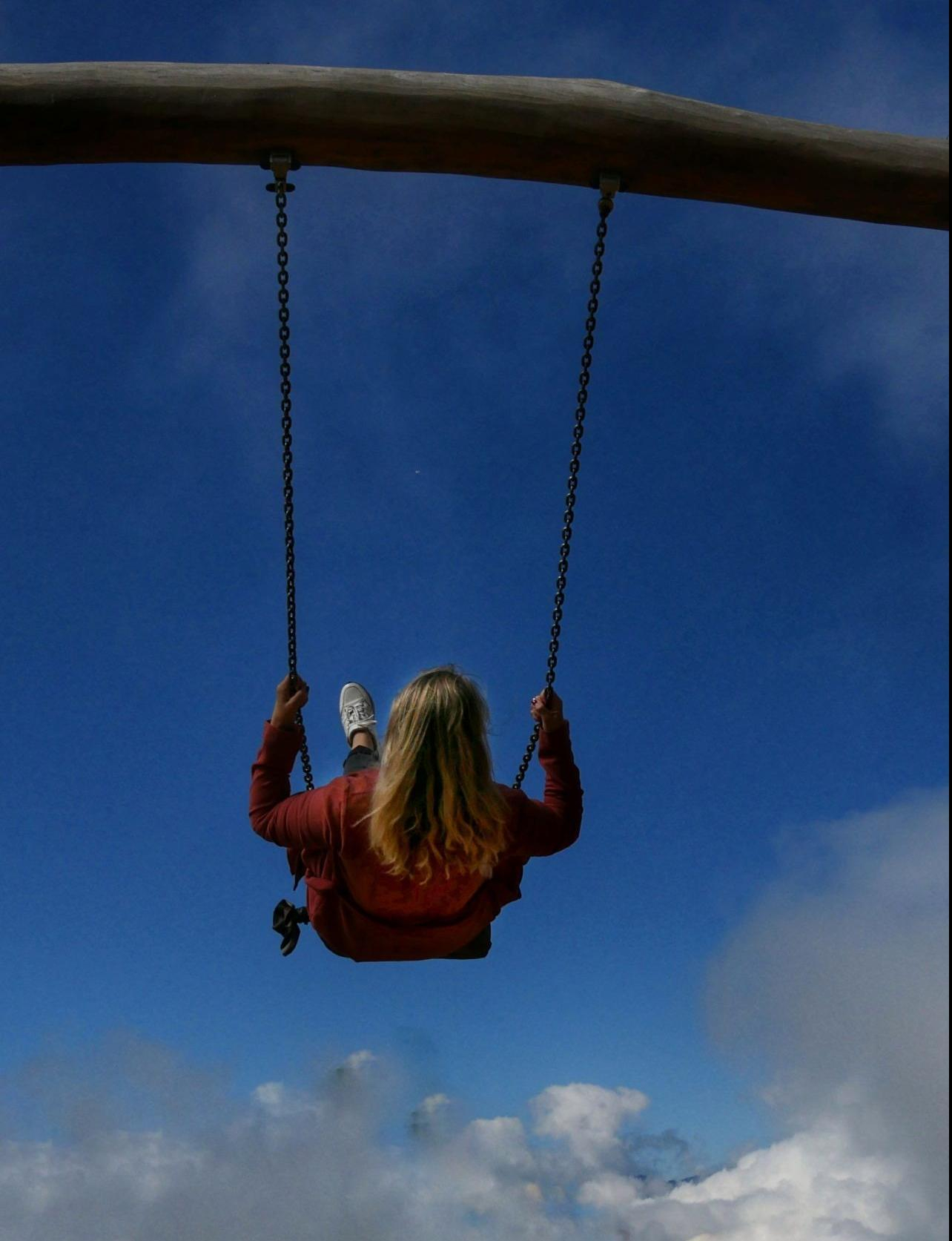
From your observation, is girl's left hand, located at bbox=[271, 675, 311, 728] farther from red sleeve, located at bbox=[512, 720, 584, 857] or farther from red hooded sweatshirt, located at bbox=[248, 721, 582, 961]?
red sleeve, located at bbox=[512, 720, 584, 857]

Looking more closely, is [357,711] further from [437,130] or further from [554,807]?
Answer: [437,130]

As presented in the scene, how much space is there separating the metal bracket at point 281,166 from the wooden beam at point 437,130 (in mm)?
29

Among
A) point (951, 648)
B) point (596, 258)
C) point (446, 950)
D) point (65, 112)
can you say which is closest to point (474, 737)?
point (446, 950)

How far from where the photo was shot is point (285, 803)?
4.01 meters

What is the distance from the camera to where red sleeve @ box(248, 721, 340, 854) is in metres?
3.85

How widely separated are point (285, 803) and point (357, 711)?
1409mm

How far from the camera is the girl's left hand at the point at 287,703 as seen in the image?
13.6ft

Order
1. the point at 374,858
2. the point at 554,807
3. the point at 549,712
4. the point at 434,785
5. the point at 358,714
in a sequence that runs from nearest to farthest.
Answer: the point at 434,785 → the point at 374,858 → the point at 554,807 → the point at 549,712 → the point at 358,714

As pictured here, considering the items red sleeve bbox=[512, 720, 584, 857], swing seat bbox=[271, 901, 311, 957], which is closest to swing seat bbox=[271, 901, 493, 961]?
swing seat bbox=[271, 901, 311, 957]

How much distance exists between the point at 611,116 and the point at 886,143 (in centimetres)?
96

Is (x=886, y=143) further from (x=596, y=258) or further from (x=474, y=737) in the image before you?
(x=474, y=737)

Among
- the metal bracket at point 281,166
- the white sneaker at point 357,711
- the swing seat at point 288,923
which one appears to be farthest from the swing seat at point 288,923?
the metal bracket at point 281,166

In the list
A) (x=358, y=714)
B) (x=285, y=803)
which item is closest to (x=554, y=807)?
(x=285, y=803)

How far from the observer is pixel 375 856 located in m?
3.83
